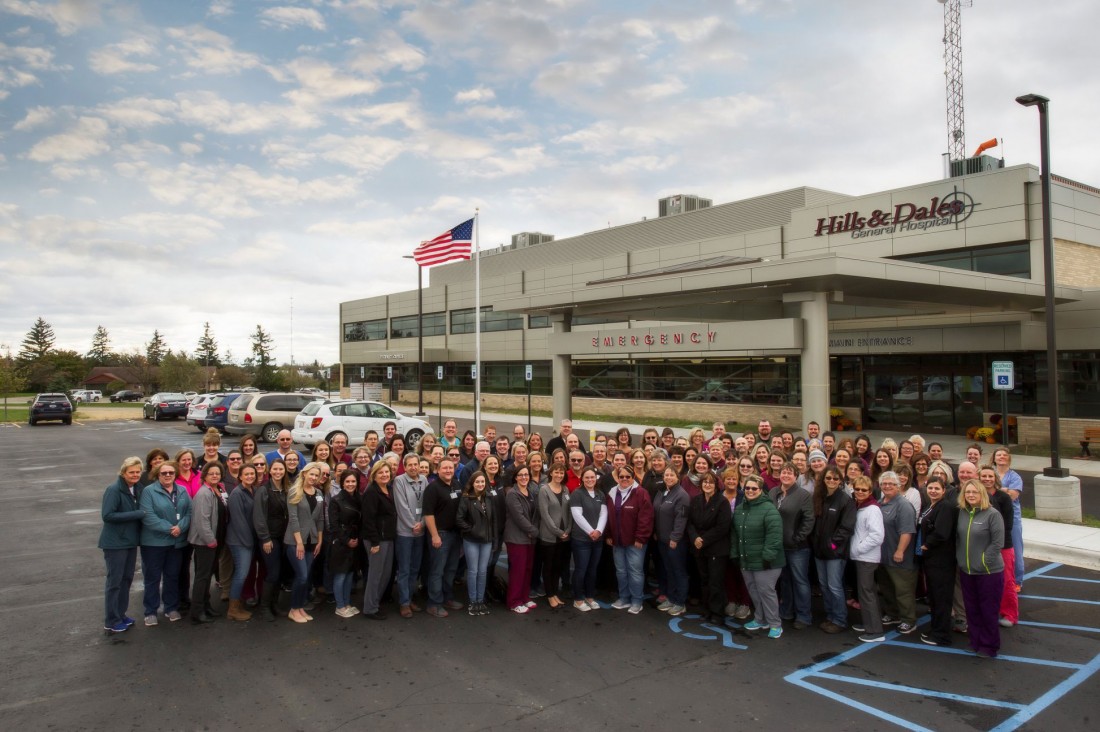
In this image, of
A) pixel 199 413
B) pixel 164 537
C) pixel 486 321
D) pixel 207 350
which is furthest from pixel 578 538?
pixel 207 350

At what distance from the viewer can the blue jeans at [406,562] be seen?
7.18 meters

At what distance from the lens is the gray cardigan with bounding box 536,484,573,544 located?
736cm

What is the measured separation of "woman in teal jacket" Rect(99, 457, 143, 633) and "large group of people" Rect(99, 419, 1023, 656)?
0.02 metres

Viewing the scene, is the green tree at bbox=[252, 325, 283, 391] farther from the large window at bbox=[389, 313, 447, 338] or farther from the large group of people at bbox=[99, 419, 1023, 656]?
the large group of people at bbox=[99, 419, 1023, 656]

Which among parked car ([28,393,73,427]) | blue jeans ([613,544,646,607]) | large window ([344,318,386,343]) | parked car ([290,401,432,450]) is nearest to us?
blue jeans ([613,544,646,607])

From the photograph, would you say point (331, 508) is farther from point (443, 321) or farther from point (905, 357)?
point (443, 321)

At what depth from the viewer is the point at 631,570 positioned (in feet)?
24.2

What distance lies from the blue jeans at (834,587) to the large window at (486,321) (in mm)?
34503

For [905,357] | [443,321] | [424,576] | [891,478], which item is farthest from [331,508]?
[443,321]

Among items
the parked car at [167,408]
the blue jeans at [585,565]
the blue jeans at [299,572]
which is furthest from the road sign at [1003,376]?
the parked car at [167,408]

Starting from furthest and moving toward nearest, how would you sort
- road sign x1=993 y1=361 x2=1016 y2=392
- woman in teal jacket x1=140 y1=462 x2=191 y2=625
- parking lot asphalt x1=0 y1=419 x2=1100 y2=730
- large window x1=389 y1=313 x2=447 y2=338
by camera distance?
large window x1=389 y1=313 x2=447 y2=338 < road sign x1=993 y1=361 x2=1016 y2=392 < woman in teal jacket x1=140 y1=462 x2=191 y2=625 < parking lot asphalt x1=0 y1=419 x2=1100 y2=730

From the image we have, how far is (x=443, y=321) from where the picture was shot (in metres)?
48.0

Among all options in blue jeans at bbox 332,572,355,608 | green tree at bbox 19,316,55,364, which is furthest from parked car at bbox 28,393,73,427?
green tree at bbox 19,316,55,364

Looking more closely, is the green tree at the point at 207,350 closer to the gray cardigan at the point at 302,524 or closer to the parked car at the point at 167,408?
the parked car at the point at 167,408
